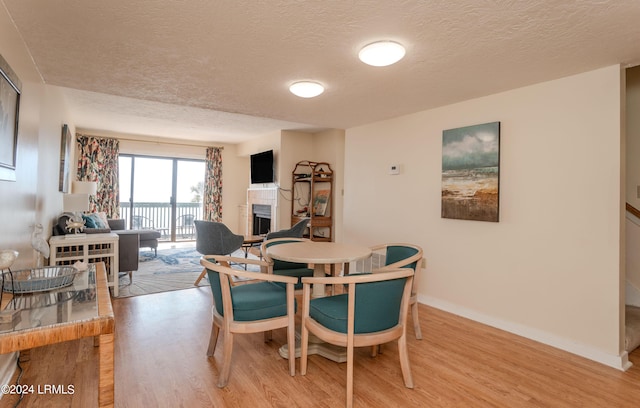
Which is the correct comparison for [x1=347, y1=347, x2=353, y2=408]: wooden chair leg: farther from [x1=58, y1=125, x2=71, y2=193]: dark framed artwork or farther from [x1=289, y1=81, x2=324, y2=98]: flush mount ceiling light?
[x1=58, y1=125, x2=71, y2=193]: dark framed artwork

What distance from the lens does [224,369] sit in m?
1.98

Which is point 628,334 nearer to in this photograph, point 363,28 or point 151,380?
point 363,28

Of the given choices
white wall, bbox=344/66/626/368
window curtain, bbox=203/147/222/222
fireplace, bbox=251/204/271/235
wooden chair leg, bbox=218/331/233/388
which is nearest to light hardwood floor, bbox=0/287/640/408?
wooden chair leg, bbox=218/331/233/388

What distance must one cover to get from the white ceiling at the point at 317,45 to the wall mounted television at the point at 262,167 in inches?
121

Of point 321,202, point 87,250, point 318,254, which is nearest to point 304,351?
point 318,254

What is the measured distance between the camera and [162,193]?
7789mm

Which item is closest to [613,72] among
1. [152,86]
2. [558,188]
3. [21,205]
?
[558,188]

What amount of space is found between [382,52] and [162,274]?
14.2 ft

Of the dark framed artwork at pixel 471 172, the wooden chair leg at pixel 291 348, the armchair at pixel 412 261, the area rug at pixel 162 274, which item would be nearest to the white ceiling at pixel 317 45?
the dark framed artwork at pixel 471 172

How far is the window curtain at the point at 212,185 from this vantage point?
26.1 ft

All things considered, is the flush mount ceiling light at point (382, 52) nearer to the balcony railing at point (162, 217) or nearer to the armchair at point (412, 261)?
the armchair at point (412, 261)

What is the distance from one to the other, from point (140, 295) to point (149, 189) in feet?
14.9

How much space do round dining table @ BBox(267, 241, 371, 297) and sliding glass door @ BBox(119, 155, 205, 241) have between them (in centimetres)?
603

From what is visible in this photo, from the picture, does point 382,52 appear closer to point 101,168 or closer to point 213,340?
point 213,340
